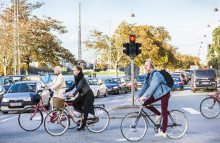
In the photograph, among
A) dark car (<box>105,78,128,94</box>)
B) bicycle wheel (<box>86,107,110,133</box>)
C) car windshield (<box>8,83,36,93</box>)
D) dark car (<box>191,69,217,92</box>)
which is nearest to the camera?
bicycle wheel (<box>86,107,110,133</box>)

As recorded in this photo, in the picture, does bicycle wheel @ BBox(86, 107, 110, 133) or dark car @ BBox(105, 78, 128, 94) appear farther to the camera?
dark car @ BBox(105, 78, 128, 94)

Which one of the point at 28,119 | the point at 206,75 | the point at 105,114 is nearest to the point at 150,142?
the point at 105,114

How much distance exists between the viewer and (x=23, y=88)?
16.5m

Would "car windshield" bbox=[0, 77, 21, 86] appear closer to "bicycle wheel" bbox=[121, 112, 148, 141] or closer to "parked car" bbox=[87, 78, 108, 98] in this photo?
"parked car" bbox=[87, 78, 108, 98]

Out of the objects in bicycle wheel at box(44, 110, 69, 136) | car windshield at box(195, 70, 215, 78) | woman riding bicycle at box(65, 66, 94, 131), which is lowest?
bicycle wheel at box(44, 110, 69, 136)

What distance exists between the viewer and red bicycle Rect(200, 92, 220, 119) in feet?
40.5

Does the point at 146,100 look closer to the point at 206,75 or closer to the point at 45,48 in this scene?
the point at 206,75

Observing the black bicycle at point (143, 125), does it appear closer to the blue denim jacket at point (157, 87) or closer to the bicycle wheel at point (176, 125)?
the bicycle wheel at point (176, 125)

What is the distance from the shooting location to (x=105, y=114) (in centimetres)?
962

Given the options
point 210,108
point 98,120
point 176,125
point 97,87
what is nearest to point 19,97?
point 98,120

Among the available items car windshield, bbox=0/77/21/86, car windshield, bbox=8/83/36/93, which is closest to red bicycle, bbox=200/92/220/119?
car windshield, bbox=8/83/36/93

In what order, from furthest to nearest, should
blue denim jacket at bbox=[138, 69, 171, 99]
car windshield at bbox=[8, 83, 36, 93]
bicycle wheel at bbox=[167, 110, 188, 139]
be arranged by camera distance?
car windshield at bbox=[8, 83, 36, 93]
bicycle wheel at bbox=[167, 110, 188, 139]
blue denim jacket at bbox=[138, 69, 171, 99]

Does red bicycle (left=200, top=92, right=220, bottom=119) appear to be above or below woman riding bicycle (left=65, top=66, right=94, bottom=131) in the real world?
below

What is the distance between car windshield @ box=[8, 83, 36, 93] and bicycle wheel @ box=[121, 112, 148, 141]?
9.04 m
